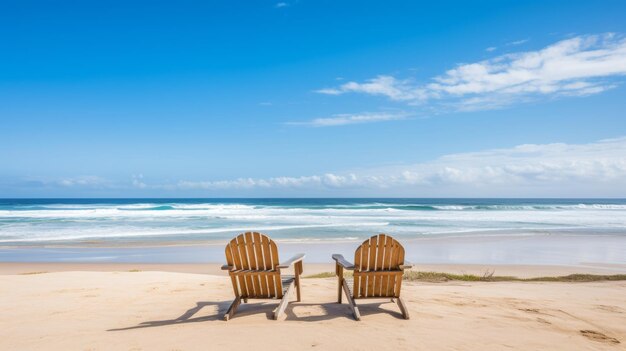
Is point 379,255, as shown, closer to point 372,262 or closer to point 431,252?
point 372,262

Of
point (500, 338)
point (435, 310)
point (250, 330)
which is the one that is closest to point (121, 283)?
point (250, 330)

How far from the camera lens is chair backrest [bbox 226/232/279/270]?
184 inches

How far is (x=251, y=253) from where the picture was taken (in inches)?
185

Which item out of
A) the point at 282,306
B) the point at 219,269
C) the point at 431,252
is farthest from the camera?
the point at 431,252

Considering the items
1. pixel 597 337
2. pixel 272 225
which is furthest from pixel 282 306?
pixel 272 225

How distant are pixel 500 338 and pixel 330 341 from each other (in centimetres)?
156

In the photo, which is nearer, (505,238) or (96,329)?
(96,329)

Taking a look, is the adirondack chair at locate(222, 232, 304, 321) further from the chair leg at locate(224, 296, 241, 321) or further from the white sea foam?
the white sea foam

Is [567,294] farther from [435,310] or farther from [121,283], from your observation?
[121,283]

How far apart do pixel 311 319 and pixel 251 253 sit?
966mm

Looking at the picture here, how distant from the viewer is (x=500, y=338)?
3861mm

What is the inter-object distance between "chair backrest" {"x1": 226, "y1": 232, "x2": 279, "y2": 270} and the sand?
1.85 ft

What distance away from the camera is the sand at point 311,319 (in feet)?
12.3

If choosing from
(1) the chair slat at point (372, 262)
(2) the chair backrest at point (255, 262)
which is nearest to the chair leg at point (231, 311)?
(2) the chair backrest at point (255, 262)
